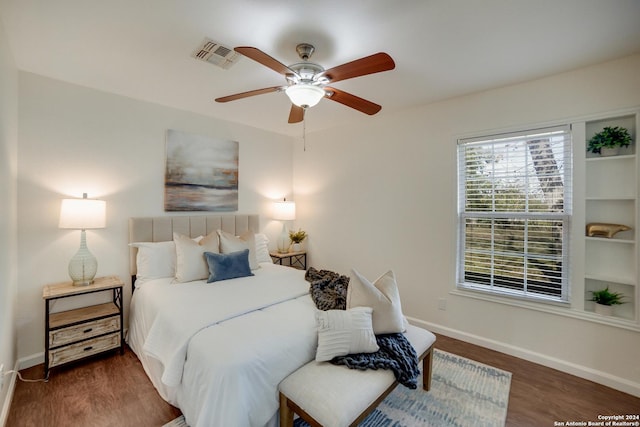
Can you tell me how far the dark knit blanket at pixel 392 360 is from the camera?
168 cm

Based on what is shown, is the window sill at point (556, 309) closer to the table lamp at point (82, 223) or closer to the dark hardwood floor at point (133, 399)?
the dark hardwood floor at point (133, 399)

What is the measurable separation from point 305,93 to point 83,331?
2.71 meters

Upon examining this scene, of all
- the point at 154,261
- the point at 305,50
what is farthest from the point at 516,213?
the point at 154,261

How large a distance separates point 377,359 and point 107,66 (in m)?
3.01

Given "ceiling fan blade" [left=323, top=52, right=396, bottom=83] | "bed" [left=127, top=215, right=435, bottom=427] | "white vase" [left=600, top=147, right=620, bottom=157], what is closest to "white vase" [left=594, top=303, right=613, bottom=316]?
"white vase" [left=600, top=147, right=620, bottom=157]

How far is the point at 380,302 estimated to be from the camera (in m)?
1.98

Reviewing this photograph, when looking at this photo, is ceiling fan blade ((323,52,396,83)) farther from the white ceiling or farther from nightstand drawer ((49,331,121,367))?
nightstand drawer ((49,331,121,367))

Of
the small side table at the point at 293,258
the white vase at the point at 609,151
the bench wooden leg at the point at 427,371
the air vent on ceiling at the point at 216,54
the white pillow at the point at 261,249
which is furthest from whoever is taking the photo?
the small side table at the point at 293,258

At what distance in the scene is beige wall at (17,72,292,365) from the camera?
247cm

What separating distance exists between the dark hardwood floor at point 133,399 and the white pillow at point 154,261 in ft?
2.53

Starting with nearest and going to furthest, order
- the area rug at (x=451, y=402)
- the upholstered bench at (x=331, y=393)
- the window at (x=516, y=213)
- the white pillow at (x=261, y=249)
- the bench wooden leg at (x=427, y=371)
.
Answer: the upholstered bench at (x=331, y=393) < the area rug at (x=451, y=402) < the bench wooden leg at (x=427, y=371) < the window at (x=516, y=213) < the white pillow at (x=261, y=249)

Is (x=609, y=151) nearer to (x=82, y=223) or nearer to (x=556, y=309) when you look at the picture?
(x=556, y=309)

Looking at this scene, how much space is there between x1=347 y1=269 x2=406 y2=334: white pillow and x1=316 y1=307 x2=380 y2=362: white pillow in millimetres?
109

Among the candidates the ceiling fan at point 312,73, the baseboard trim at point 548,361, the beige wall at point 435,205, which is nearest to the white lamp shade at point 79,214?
the ceiling fan at point 312,73
